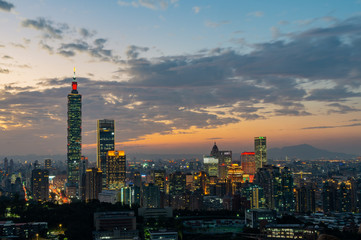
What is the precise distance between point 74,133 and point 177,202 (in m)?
45.4

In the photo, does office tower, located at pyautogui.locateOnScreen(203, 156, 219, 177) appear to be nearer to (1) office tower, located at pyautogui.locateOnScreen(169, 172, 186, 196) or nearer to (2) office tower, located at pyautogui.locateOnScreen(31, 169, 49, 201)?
(1) office tower, located at pyautogui.locateOnScreen(169, 172, 186, 196)

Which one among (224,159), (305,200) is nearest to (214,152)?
(224,159)

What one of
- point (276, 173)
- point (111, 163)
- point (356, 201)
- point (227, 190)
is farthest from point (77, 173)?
point (356, 201)

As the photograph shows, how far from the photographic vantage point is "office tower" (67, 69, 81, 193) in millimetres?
101688

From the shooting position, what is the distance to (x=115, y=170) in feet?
315

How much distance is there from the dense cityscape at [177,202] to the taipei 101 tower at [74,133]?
225mm

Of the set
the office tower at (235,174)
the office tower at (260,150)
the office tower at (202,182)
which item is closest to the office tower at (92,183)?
the office tower at (202,182)

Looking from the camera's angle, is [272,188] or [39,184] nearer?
[272,188]

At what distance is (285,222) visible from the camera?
39594 millimetres

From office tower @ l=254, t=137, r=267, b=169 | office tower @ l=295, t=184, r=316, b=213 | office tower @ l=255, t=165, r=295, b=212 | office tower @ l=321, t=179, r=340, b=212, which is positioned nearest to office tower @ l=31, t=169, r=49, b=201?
office tower @ l=255, t=165, r=295, b=212

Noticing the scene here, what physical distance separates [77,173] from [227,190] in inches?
1499

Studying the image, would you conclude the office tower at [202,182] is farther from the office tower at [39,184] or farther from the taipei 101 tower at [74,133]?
the taipei 101 tower at [74,133]

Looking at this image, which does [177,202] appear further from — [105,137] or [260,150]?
[260,150]

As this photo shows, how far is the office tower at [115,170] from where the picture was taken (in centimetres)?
9462
